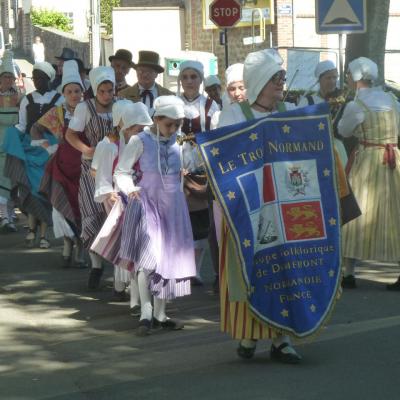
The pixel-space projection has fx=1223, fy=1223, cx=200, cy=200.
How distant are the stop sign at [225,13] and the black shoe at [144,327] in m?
10.5

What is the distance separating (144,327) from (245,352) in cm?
123

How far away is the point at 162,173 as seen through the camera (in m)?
8.69

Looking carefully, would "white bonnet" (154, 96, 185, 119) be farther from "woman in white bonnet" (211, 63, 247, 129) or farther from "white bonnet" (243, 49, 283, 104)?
"woman in white bonnet" (211, 63, 247, 129)

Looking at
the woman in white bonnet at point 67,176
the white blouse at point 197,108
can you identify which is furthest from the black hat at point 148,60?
the white blouse at point 197,108

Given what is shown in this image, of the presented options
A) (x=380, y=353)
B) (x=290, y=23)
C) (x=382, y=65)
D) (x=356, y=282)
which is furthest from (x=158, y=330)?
(x=290, y=23)

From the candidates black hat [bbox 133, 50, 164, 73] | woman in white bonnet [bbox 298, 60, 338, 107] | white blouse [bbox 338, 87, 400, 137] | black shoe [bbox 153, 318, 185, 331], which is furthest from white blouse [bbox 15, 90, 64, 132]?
black shoe [bbox 153, 318, 185, 331]

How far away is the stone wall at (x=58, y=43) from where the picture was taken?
149ft

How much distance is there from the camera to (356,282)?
35.5 feet

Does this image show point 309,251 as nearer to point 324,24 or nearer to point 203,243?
point 203,243

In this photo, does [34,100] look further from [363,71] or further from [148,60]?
[363,71]

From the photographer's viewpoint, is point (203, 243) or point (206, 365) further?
point (203, 243)

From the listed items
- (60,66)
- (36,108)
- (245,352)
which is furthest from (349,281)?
(60,66)

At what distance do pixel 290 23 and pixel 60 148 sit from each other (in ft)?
86.4

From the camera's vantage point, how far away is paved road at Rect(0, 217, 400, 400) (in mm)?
6969
